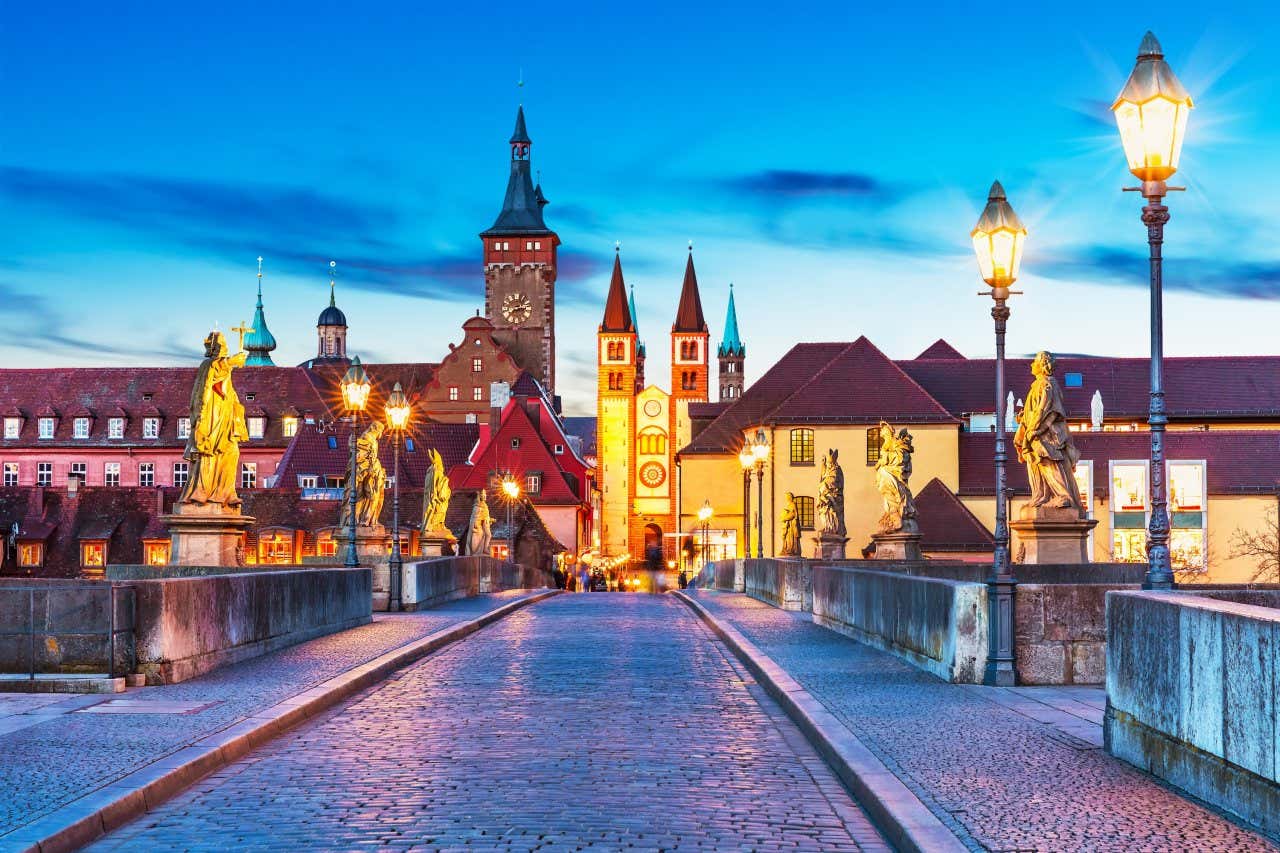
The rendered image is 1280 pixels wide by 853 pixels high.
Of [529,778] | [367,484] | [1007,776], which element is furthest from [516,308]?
[1007,776]

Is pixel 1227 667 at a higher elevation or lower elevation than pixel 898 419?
lower

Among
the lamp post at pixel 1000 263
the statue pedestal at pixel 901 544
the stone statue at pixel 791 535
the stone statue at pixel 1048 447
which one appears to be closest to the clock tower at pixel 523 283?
the stone statue at pixel 791 535

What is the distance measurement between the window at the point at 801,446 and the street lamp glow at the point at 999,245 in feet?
208

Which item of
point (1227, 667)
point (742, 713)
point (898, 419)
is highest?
point (898, 419)

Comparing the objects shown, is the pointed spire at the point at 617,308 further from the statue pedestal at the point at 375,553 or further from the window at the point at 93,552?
the statue pedestal at the point at 375,553

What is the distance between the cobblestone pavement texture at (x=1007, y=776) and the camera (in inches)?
284

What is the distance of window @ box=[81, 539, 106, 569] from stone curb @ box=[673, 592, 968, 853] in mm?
65929

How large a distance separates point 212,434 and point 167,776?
15168 millimetres

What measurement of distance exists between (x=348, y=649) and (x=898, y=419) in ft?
201

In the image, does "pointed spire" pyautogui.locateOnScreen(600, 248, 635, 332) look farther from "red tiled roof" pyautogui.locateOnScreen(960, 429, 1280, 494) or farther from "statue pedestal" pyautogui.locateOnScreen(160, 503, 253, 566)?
"statue pedestal" pyautogui.locateOnScreen(160, 503, 253, 566)

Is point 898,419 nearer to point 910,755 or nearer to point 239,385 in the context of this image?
point 239,385

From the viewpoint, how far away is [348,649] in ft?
60.0

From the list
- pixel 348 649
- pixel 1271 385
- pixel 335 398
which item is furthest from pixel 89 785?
pixel 335 398

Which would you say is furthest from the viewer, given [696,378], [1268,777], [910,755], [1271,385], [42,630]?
[696,378]
